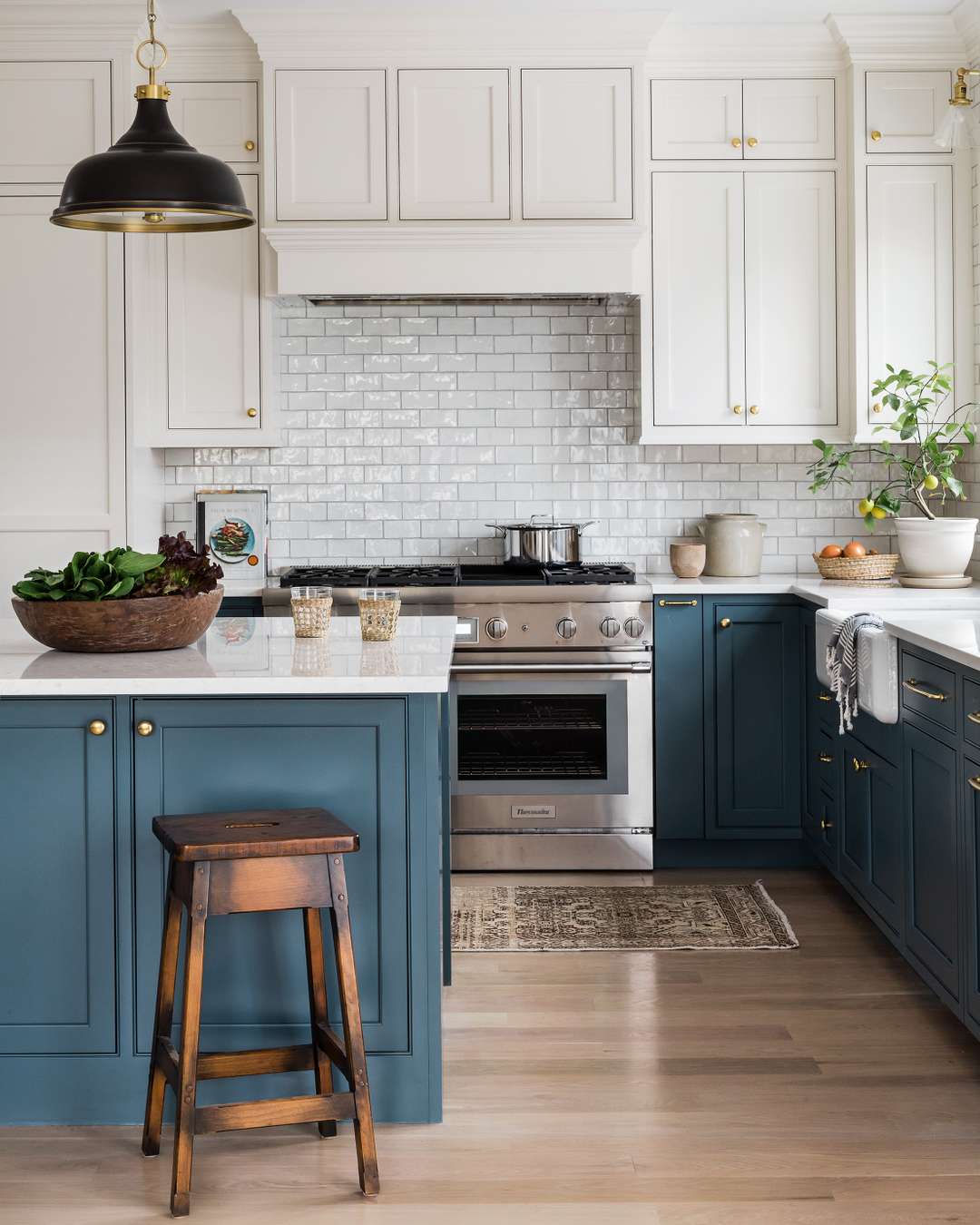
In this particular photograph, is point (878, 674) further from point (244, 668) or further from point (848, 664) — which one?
point (244, 668)

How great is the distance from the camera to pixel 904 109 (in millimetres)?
4594

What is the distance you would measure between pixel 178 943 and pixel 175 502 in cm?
276

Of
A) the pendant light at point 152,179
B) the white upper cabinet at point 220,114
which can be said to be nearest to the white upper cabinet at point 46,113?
the white upper cabinet at point 220,114

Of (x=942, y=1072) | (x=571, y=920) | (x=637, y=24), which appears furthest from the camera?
(x=637, y=24)

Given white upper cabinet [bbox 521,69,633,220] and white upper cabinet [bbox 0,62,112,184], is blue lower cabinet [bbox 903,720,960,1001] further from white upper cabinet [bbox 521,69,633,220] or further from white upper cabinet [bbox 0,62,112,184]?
white upper cabinet [bbox 0,62,112,184]

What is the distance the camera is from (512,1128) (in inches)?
105

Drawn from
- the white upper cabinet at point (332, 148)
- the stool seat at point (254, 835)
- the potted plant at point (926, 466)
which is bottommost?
the stool seat at point (254, 835)

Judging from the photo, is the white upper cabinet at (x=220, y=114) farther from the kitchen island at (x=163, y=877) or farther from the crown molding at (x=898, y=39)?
the kitchen island at (x=163, y=877)

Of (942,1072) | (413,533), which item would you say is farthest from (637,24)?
(942,1072)

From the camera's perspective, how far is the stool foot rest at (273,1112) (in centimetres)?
233

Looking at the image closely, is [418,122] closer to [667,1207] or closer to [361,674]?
[361,674]

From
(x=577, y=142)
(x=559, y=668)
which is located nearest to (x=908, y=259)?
(x=577, y=142)

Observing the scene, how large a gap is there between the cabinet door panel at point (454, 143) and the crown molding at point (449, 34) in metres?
0.09

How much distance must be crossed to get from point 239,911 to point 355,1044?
34cm
